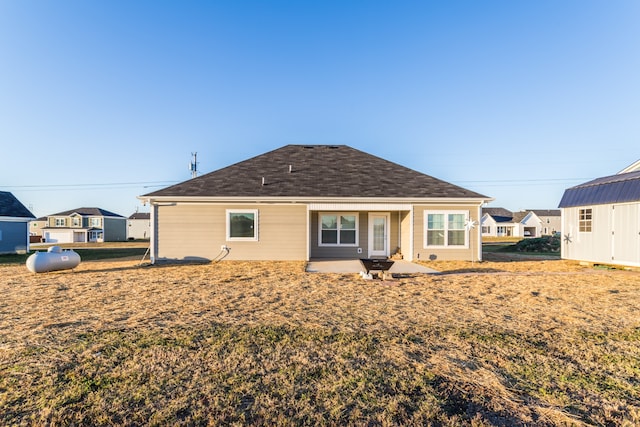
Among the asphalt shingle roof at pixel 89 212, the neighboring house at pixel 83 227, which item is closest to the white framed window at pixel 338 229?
the neighboring house at pixel 83 227

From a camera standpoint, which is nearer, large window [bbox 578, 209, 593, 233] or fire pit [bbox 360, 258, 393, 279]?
fire pit [bbox 360, 258, 393, 279]

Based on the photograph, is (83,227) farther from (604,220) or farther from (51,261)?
(604,220)

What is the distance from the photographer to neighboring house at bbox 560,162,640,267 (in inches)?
448

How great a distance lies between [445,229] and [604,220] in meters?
5.77

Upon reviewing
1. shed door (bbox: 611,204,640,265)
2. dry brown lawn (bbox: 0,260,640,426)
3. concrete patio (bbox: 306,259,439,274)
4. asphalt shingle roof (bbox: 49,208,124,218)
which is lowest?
concrete patio (bbox: 306,259,439,274)

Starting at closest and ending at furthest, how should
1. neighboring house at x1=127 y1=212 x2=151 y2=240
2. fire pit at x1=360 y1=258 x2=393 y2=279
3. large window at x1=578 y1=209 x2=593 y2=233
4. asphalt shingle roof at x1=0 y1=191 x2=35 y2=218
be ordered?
1. fire pit at x1=360 y1=258 x2=393 y2=279
2. large window at x1=578 y1=209 x2=593 y2=233
3. asphalt shingle roof at x1=0 y1=191 x2=35 y2=218
4. neighboring house at x1=127 y1=212 x2=151 y2=240

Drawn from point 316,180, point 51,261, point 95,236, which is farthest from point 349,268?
point 95,236

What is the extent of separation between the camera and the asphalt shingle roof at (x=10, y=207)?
20672 mm

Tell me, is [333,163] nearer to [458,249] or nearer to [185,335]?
[458,249]

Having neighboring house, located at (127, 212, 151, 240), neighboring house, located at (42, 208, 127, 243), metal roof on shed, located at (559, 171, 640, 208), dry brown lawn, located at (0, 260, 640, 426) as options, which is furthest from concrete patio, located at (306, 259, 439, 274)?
neighboring house, located at (127, 212, 151, 240)

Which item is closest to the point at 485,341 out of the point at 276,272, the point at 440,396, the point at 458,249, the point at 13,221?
the point at 440,396

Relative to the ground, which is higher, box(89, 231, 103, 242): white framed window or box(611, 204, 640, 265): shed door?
box(611, 204, 640, 265): shed door

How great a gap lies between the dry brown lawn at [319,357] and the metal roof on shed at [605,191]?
5919 mm

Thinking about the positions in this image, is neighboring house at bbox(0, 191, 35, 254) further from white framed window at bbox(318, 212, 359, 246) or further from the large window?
the large window
